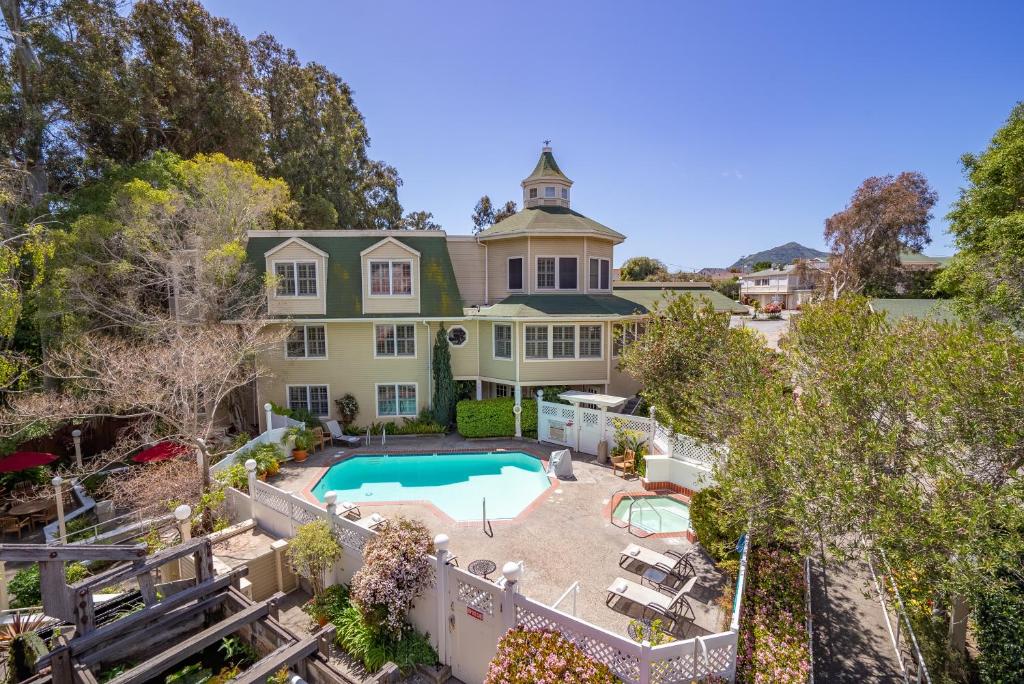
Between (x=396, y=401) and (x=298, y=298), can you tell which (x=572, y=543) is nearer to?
(x=396, y=401)

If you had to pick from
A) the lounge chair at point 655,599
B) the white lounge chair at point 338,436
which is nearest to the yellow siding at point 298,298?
the white lounge chair at point 338,436

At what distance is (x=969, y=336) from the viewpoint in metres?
6.62

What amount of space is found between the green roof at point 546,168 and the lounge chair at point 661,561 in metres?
18.8

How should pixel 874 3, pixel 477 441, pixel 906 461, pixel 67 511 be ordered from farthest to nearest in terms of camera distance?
1. pixel 477 441
2. pixel 67 511
3. pixel 874 3
4. pixel 906 461

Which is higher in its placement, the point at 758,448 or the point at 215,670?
the point at 758,448

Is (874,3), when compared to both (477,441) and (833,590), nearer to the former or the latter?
(833,590)

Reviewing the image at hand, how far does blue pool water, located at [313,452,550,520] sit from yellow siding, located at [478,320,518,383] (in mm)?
3412

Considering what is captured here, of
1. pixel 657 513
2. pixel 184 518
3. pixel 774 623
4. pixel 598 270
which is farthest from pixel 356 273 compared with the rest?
pixel 774 623

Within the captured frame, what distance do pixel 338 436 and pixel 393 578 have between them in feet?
39.3

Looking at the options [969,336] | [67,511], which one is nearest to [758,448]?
[969,336]

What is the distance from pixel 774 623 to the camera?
7.63 meters

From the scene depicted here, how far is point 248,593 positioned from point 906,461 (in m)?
11.5

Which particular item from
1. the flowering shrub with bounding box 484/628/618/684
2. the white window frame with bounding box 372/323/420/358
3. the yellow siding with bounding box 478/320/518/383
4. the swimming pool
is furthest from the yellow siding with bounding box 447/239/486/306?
the flowering shrub with bounding box 484/628/618/684

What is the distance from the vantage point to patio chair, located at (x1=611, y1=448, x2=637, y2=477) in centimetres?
1466
